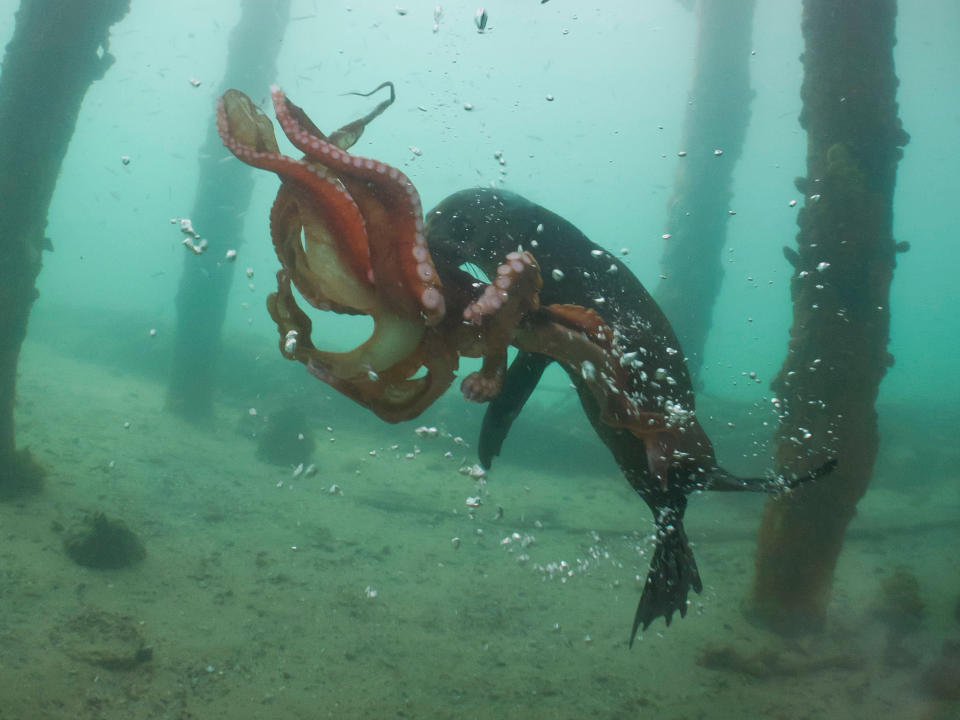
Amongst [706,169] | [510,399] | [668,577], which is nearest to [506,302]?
[510,399]

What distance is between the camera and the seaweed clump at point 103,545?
233 inches

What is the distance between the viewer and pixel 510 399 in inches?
131

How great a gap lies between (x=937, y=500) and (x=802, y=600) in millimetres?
10395

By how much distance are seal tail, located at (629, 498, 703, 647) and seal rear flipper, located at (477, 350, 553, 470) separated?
3.21ft

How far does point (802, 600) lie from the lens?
232 inches

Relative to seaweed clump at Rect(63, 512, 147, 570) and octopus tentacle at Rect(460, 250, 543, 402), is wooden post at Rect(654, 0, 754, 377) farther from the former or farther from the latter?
octopus tentacle at Rect(460, 250, 543, 402)

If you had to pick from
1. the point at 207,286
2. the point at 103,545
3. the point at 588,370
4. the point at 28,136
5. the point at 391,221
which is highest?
the point at 28,136

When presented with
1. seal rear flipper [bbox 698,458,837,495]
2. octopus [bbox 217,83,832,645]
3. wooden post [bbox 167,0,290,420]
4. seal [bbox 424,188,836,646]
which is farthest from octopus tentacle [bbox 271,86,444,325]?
wooden post [bbox 167,0,290,420]

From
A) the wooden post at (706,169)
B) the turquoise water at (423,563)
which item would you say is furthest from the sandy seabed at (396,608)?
the wooden post at (706,169)

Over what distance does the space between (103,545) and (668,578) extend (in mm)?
5920

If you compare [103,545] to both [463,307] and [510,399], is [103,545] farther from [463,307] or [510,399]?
[463,307]

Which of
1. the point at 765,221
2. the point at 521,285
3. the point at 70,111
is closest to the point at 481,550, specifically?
the point at 521,285

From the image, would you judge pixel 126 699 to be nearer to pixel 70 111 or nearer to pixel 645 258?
pixel 70 111

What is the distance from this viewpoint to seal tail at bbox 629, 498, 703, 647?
2.93m
